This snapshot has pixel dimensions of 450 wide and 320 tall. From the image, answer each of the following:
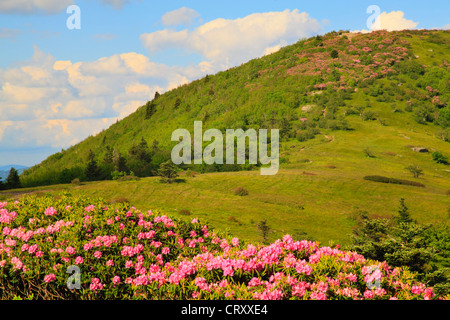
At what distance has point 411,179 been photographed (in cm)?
4088

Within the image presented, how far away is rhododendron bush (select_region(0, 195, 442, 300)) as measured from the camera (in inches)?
233

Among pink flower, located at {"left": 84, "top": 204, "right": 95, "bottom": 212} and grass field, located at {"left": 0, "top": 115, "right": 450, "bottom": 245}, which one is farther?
grass field, located at {"left": 0, "top": 115, "right": 450, "bottom": 245}

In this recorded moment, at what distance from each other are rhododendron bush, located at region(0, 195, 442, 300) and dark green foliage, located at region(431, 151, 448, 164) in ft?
175

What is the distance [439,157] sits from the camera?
168 feet

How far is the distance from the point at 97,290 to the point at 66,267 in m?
0.89

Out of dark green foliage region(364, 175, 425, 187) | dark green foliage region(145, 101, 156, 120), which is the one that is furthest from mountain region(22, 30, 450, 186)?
dark green foliage region(364, 175, 425, 187)

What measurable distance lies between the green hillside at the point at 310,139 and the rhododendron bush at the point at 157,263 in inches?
635

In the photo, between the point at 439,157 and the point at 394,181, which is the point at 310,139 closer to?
the point at 439,157

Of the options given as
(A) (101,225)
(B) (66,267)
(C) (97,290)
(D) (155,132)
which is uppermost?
(D) (155,132)

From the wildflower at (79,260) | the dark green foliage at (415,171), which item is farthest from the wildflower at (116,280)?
the dark green foliage at (415,171)

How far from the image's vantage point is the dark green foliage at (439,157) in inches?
2009

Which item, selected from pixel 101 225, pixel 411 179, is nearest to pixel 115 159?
pixel 411 179

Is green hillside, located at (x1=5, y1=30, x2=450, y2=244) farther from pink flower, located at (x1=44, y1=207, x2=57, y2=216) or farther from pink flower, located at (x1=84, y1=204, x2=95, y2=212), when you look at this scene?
pink flower, located at (x1=44, y1=207, x2=57, y2=216)
